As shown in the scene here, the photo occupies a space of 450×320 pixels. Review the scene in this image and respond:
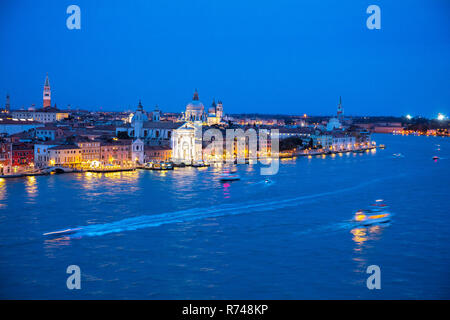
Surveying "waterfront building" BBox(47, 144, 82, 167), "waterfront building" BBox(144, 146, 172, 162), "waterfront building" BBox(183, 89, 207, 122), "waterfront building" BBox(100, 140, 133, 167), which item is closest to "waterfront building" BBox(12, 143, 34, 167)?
"waterfront building" BBox(47, 144, 82, 167)

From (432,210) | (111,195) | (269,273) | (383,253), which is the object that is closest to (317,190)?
(432,210)

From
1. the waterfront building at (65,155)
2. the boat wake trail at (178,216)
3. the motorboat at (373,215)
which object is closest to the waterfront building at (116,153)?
the waterfront building at (65,155)

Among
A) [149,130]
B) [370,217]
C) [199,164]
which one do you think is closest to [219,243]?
[370,217]

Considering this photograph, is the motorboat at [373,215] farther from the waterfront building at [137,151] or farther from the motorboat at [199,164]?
the waterfront building at [137,151]

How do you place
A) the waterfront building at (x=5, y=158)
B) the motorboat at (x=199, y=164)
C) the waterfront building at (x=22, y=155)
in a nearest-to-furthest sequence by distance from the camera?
the waterfront building at (x=5, y=158), the waterfront building at (x=22, y=155), the motorboat at (x=199, y=164)

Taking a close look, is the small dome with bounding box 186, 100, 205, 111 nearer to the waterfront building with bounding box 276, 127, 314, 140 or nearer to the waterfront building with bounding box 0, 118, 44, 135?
the waterfront building with bounding box 276, 127, 314, 140

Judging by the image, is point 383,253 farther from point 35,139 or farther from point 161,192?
point 35,139

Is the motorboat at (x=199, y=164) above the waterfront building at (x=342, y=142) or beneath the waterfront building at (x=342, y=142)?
beneath
